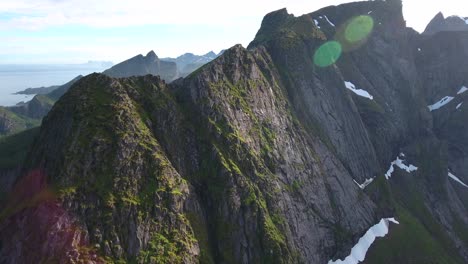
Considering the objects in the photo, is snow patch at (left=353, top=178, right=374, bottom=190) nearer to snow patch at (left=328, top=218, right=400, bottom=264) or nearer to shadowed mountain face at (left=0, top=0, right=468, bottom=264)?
shadowed mountain face at (left=0, top=0, right=468, bottom=264)

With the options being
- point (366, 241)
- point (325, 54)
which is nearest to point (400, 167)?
point (325, 54)

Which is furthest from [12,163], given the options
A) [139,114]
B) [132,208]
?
[132,208]

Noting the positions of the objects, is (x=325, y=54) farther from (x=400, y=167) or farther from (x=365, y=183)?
(x=400, y=167)

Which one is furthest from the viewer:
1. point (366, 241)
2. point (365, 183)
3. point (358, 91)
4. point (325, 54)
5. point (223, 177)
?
point (358, 91)

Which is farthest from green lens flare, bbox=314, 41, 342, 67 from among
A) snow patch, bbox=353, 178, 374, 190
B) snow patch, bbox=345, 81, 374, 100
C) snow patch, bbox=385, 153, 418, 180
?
snow patch, bbox=385, 153, 418, 180

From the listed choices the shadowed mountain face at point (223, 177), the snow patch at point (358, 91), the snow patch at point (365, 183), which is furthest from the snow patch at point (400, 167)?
the snow patch at point (358, 91)

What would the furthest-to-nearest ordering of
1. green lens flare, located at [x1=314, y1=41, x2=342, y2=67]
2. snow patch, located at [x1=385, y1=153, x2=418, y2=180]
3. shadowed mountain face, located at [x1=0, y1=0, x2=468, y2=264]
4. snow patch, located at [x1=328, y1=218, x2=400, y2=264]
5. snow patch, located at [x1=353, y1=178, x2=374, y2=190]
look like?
1. snow patch, located at [x1=385, y1=153, x2=418, y2=180]
2. green lens flare, located at [x1=314, y1=41, x2=342, y2=67]
3. snow patch, located at [x1=353, y1=178, x2=374, y2=190]
4. snow patch, located at [x1=328, y1=218, x2=400, y2=264]
5. shadowed mountain face, located at [x1=0, y1=0, x2=468, y2=264]
